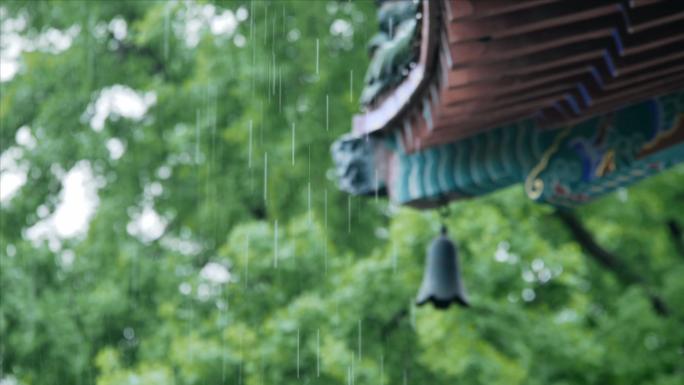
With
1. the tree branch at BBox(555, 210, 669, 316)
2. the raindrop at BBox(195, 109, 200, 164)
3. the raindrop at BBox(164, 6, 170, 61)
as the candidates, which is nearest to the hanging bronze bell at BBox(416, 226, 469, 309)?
the tree branch at BBox(555, 210, 669, 316)

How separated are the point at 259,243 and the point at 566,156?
598 cm

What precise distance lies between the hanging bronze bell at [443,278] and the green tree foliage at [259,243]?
10.8 feet

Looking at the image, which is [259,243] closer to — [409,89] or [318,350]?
[318,350]

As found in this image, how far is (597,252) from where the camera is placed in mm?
12070

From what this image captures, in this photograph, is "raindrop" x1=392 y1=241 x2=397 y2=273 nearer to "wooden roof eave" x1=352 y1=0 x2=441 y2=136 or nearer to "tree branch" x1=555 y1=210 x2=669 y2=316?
"tree branch" x1=555 y1=210 x2=669 y2=316

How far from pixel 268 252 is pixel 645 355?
9.69ft

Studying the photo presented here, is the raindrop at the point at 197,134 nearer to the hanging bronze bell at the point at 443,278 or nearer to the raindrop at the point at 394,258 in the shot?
the raindrop at the point at 394,258

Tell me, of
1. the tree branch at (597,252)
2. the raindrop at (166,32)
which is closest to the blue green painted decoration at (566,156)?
the tree branch at (597,252)

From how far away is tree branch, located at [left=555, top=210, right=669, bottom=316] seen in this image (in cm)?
1196

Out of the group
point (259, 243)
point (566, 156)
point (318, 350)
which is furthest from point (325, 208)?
point (566, 156)

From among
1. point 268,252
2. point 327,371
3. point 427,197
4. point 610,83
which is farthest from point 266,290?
point 610,83

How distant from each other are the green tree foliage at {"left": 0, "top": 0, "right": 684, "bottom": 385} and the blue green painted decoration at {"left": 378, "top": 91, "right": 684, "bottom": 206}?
4.15 metres

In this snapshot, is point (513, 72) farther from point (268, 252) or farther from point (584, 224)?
point (584, 224)

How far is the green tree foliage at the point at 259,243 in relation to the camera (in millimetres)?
10031
